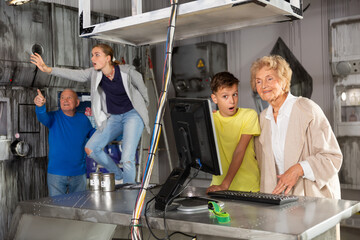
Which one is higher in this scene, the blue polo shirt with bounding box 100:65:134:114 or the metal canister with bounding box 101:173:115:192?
the blue polo shirt with bounding box 100:65:134:114

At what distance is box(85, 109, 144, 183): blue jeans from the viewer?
3.13 m

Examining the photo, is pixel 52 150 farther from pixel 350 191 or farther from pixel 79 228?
pixel 350 191

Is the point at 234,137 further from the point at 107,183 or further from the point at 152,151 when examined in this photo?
the point at 152,151

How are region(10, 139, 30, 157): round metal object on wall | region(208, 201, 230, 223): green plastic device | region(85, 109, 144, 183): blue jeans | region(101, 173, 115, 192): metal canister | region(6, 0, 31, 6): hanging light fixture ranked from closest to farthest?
region(208, 201, 230, 223): green plastic device
region(101, 173, 115, 192): metal canister
region(85, 109, 144, 183): blue jeans
region(6, 0, 31, 6): hanging light fixture
region(10, 139, 30, 157): round metal object on wall

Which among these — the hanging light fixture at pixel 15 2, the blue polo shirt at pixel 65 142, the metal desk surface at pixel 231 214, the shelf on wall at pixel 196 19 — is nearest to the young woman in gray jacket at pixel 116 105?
the blue polo shirt at pixel 65 142

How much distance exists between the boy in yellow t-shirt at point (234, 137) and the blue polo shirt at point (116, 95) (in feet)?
3.41

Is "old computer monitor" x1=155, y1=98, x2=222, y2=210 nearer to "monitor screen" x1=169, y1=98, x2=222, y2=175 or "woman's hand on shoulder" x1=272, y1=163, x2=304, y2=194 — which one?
"monitor screen" x1=169, y1=98, x2=222, y2=175

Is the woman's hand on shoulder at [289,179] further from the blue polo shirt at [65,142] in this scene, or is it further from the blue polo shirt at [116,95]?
the blue polo shirt at [65,142]

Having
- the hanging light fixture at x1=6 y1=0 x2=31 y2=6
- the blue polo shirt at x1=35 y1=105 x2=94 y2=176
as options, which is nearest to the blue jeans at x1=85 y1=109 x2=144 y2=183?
the blue polo shirt at x1=35 y1=105 x2=94 y2=176

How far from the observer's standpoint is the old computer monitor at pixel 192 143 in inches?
59.4

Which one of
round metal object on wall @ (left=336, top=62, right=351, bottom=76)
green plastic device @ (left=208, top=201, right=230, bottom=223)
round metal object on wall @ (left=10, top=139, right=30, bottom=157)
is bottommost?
green plastic device @ (left=208, top=201, right=230, bottom=223)

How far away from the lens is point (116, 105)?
3262 mm

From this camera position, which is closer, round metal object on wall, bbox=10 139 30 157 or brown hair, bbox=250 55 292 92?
brown hair, bbox=250 55 292 92

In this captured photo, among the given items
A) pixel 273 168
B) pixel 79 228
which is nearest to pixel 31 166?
pixel 79 228
